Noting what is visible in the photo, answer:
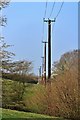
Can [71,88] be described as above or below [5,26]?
below

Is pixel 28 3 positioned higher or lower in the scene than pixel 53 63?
higher

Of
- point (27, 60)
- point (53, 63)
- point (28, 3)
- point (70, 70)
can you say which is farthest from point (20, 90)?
point (28, 3)

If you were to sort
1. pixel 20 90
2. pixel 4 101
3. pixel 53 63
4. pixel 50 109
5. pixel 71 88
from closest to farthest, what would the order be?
pixel 71 88, pixel 50 109, pixel 4 101, pixel 20 90, pixel 53 63

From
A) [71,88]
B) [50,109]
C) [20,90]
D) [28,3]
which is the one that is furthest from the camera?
[20,90]

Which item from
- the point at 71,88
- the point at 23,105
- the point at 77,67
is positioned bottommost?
the point at 23,105

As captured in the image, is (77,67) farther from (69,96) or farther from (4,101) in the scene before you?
(4,101)

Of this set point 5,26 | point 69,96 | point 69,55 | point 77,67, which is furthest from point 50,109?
point 69,55

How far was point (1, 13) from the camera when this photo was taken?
9609 millimetres

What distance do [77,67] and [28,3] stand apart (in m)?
2.58

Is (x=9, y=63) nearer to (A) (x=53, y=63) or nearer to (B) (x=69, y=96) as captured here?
(B) (x=69, y=96)

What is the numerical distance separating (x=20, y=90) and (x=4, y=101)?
1965 millimetres

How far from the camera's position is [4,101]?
38.1 feet

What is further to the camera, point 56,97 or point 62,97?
point 56,97

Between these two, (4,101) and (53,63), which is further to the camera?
(53,63)
